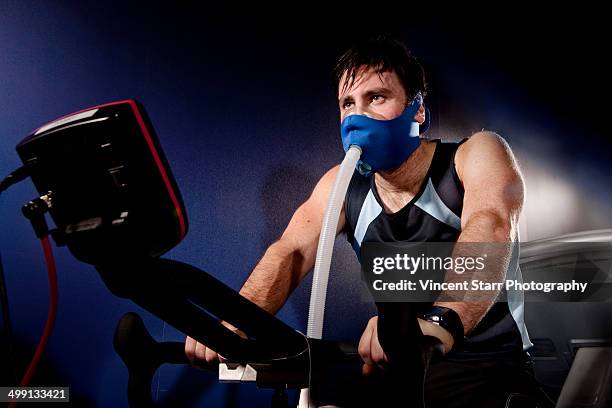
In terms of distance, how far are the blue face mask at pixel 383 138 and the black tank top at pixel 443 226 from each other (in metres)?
0.14

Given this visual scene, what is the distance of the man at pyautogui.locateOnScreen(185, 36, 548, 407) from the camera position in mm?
1229

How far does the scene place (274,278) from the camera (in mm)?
1391

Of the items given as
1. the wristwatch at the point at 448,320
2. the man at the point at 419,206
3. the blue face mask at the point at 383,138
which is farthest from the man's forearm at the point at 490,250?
the blue face mask at the point at 383,138

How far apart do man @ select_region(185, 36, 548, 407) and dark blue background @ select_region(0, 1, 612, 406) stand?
0.20 metres

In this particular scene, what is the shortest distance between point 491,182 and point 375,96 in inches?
17.9

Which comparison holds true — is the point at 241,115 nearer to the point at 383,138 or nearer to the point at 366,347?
the point at 383,138

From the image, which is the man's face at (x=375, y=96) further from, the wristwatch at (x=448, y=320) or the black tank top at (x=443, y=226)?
the wristwatch at (x=448, y=320)

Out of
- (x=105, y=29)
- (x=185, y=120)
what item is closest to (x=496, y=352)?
(x=185, y=120)

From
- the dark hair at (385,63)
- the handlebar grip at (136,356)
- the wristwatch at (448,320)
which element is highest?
the dark hair at (385,63)

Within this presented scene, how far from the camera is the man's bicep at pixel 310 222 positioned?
151 cm

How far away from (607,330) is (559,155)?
79cm

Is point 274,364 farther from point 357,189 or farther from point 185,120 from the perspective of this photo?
point 185,120

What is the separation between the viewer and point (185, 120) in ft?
5.46

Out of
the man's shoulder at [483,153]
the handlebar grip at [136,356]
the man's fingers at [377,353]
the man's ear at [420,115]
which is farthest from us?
the man's ear at [420,115]
